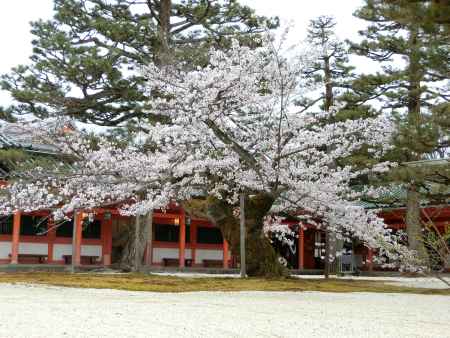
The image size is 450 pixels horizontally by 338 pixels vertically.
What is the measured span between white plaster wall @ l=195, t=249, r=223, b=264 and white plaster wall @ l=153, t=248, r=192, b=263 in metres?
0.32

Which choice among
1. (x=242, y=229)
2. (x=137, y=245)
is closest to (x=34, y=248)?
(x=137, y=245)

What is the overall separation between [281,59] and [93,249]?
12649 millimetres

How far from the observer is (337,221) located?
504 inches

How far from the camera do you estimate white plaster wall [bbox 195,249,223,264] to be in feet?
75.4

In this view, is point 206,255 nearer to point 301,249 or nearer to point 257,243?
point 301,249

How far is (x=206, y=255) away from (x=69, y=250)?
5536mm

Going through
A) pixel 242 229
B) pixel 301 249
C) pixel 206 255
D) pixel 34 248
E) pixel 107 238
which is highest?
pixel 107 238

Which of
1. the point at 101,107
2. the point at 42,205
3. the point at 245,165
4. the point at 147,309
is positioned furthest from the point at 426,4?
the point at 101,107

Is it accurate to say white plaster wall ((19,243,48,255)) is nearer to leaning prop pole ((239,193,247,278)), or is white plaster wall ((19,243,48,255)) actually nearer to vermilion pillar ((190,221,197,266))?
vermilion pillar ((190,221,197,266))

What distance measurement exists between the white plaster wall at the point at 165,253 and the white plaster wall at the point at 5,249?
205 inches

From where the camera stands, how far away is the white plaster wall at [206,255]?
22984 mm

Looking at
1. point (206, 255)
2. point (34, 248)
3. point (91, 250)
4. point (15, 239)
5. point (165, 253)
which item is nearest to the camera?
point (15, 239)

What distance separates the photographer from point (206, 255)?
23.2 meters

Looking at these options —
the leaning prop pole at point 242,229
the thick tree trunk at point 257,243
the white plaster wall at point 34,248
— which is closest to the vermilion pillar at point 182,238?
the white plaster wall at point 34,248
